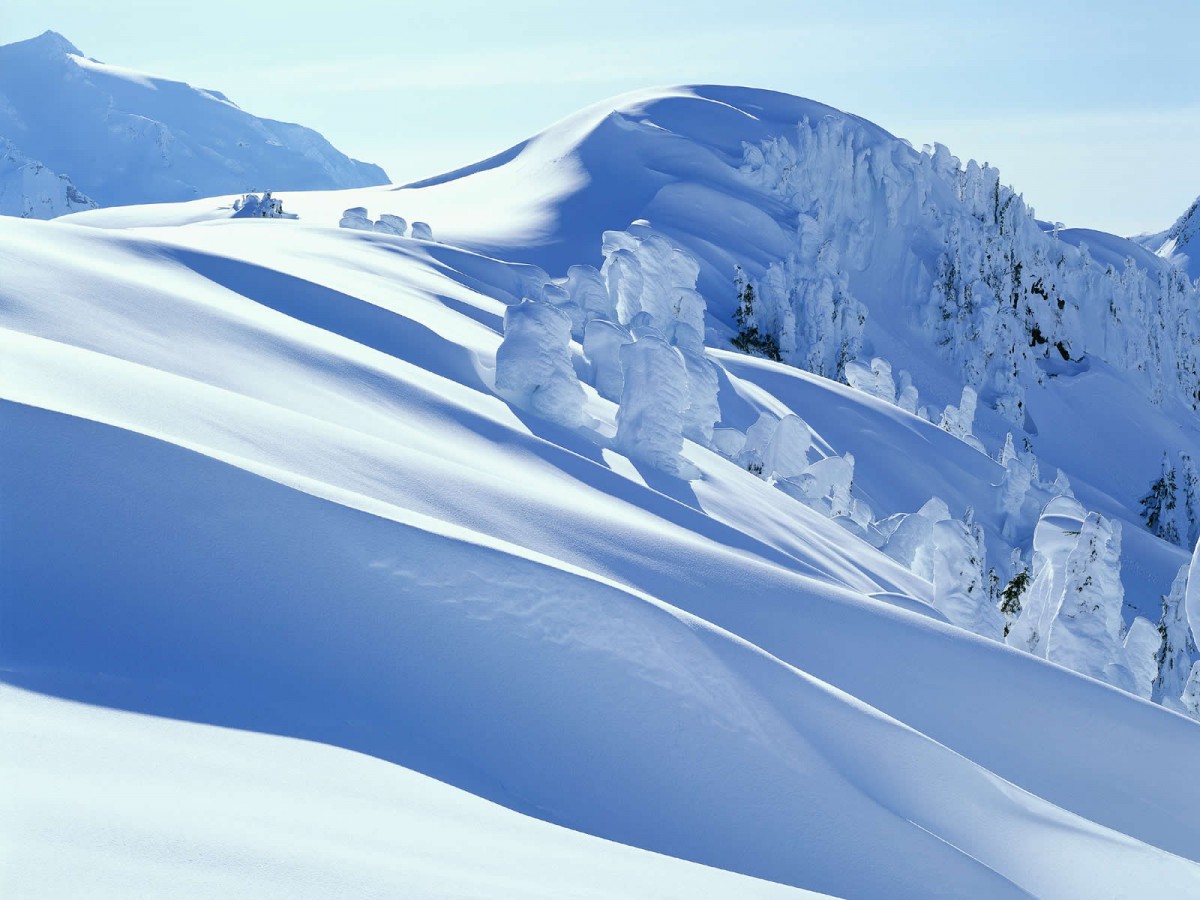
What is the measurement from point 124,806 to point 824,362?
109 ft

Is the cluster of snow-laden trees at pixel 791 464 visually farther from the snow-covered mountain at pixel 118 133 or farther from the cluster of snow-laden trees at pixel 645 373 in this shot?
the snow-covered mountain at pixel 118 133

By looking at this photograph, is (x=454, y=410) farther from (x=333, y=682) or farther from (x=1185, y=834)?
(x=1185, y=834)

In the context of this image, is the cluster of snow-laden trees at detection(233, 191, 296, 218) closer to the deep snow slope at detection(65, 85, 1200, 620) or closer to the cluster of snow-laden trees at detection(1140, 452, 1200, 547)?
the deep snow slope at detection(65, 85, 1200, 620)

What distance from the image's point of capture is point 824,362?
34.8 metres

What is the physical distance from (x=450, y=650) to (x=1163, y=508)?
138 feet

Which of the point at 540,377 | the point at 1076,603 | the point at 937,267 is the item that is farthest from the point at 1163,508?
the point at 540,377

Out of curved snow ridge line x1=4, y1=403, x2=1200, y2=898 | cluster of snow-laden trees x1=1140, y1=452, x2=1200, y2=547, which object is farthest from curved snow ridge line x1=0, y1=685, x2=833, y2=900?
cluster of snow-laden trees x1=1140, y1=452, x2=1200, y2=547

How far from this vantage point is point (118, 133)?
4545 inches

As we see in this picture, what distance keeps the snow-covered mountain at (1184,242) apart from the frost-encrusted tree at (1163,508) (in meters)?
77.0

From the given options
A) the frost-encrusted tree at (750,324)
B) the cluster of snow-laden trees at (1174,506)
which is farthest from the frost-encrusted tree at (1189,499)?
the frost-encrusted tree at (750,324)

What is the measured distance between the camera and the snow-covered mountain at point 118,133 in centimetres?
11188

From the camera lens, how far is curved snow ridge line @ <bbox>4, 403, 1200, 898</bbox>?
416 centimetres

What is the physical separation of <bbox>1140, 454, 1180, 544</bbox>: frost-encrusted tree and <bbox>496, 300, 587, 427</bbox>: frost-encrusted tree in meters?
35.8

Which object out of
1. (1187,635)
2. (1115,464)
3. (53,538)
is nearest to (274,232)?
(53,538)
